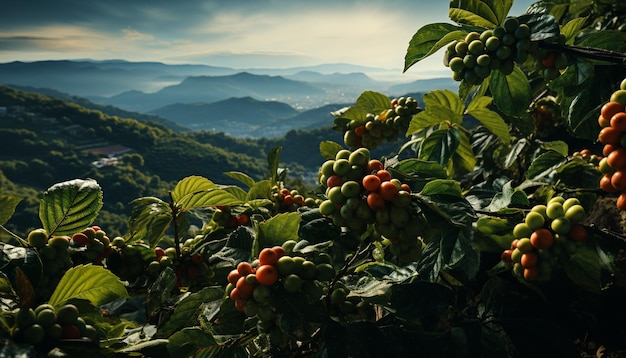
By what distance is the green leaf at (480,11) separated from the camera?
2.00 metres

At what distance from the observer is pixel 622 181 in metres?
1.47

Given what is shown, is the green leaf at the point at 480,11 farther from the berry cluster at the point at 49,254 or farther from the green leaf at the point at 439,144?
the berry cluster at the point at 49,254

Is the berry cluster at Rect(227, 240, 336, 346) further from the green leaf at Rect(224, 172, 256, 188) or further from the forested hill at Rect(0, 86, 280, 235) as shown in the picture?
the forested hill at Rect(0, 86, 280, 235)

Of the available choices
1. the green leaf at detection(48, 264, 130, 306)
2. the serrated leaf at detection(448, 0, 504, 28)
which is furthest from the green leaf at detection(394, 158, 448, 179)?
the green leaf at detection(48, 264, 130, 306)

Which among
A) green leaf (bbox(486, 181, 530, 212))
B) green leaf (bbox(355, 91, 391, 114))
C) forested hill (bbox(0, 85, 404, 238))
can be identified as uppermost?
green leaf (bbox(355, 91, 391, 114))

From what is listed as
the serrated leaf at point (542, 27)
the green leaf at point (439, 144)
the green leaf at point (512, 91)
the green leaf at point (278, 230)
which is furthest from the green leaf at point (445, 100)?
the green leaf at point (278, 230)

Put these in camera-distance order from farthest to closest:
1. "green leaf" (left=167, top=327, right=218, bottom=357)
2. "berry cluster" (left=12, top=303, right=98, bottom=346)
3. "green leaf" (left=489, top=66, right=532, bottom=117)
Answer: "green leaf" (left=489, top=66, right=532, bottom=117)
"green leaf" (left=167, top=327, right=218, bottom=357)
"berry cluster" (left=12, top=303, right=98, bottom=346)

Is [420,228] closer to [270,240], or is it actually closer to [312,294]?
[312,294]

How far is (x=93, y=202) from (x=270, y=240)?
0.93m

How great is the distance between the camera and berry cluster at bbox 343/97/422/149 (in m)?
3.23

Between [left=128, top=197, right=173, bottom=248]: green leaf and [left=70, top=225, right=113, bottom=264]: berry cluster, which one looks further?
[left=128, top=197, right=173, bottom=248]: green leaf

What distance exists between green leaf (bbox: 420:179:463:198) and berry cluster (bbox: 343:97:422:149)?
1.59 metres

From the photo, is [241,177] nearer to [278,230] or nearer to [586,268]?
[278,230]

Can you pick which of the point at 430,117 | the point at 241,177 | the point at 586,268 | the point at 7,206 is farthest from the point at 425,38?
the point at 7,206
